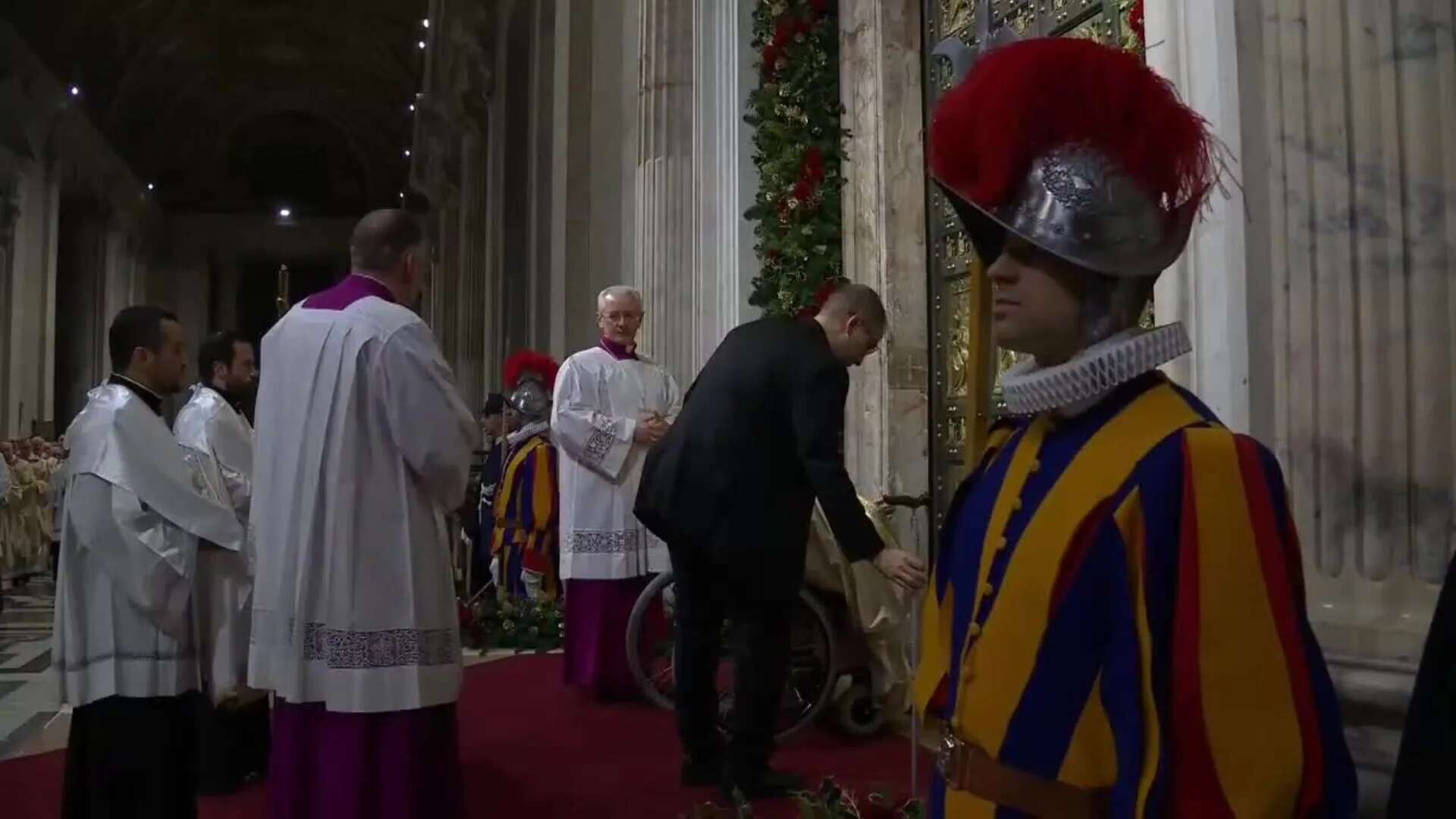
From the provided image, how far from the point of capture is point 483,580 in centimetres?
1088

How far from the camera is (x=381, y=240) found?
11.9ft

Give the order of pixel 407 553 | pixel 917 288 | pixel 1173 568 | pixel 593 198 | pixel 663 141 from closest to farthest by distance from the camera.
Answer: pixel 1173 568 < pixel 407 553 < pixel 917 288 < pixel 663 141 < pixel 593 198

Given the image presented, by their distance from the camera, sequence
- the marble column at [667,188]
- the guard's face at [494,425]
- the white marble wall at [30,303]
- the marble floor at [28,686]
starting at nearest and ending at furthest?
the marble floor at [28,686] → the marble column at [667,188] → the guard's face at [494,425] → the white marble wall at [30,303]

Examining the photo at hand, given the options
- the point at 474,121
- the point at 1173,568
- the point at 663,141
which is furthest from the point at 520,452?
the point at 474,121

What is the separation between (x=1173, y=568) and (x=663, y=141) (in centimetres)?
704

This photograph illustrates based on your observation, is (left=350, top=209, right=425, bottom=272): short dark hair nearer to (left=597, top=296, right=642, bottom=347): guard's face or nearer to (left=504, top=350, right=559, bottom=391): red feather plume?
(left=597, top=296, right=642, bottom=347): guard's face

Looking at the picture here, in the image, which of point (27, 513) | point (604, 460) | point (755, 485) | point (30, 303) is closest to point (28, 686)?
point (604, 460)

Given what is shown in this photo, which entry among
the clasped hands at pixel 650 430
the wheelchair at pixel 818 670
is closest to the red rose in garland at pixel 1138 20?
the wheelchair at pixel 818 670

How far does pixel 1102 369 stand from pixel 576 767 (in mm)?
3802

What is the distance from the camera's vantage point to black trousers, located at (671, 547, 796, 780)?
157 inches

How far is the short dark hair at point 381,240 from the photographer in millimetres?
3635

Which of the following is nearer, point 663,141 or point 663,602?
point 663,602

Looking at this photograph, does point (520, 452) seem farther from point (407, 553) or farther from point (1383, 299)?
point (1383, 299)

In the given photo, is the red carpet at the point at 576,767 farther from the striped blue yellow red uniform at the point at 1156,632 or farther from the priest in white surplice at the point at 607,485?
the striped blue yellow red uniform at the point at 1156,632
